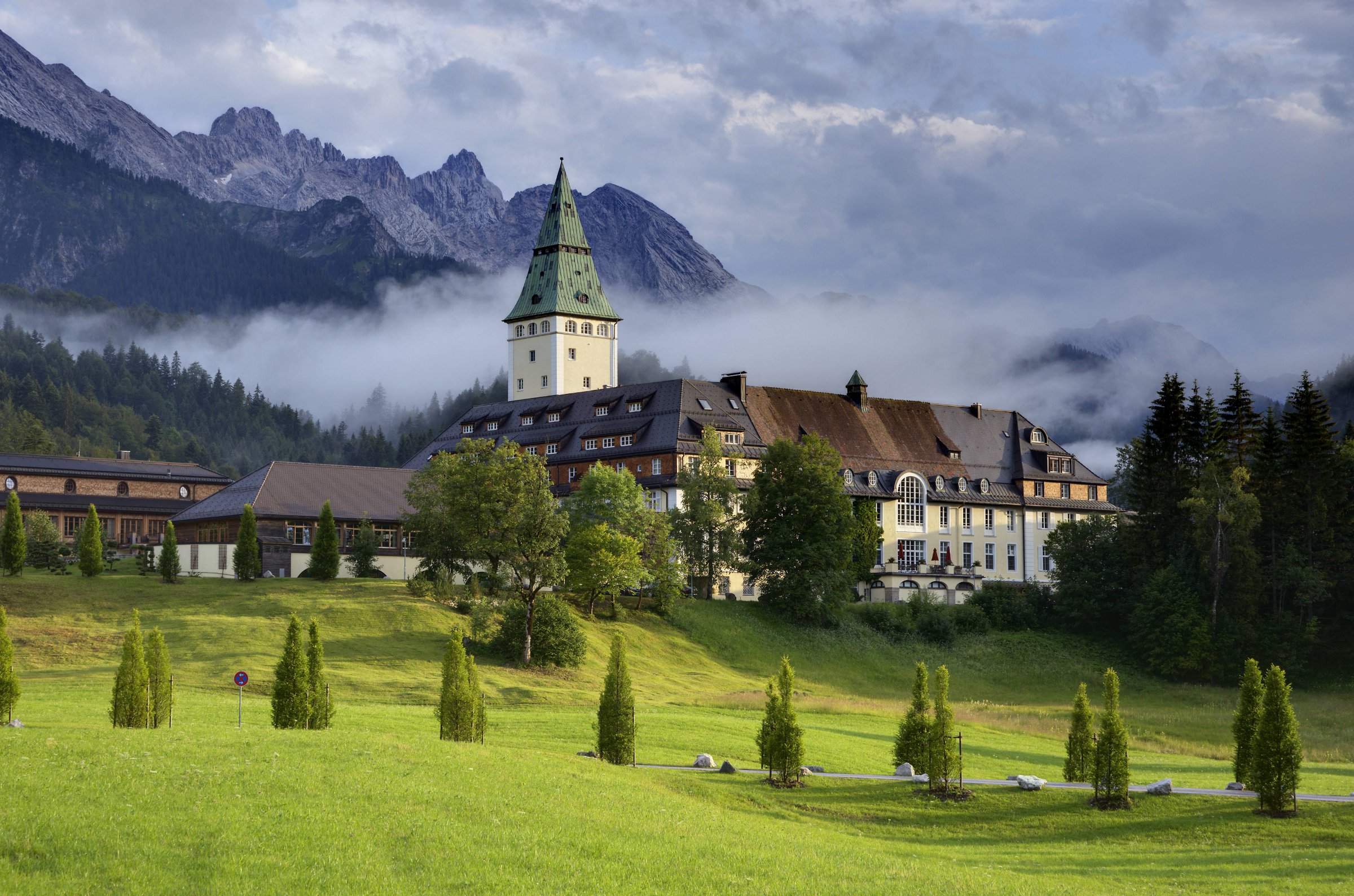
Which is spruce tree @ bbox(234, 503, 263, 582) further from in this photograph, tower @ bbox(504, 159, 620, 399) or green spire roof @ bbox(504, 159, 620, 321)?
green spire roof @ bbox(504, 159, 620, 321)

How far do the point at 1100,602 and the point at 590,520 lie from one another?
38454 millimetres

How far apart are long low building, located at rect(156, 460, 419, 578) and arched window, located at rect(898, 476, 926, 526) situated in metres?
39.7

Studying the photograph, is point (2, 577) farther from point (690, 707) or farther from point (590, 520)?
point (690, 707)

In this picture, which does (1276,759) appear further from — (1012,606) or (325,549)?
(1012,606)

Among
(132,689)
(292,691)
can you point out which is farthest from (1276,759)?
(132,689)

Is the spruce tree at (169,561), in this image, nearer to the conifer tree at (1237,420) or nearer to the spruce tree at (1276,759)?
the spruce tree at (1276,759)

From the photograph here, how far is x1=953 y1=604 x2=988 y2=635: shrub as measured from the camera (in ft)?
308

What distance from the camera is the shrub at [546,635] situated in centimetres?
6631

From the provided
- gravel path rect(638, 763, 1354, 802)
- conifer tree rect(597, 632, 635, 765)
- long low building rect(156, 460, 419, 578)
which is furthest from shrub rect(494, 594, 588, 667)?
conifer tree rect(597, 632, 635, 765)

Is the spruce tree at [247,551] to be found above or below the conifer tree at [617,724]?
above

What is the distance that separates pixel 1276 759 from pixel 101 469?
10170cm

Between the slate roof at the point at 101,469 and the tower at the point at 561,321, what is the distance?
32522 mm

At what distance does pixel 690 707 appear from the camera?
5744cm

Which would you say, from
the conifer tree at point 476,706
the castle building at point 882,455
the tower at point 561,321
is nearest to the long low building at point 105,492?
the castle building at point 882,455
